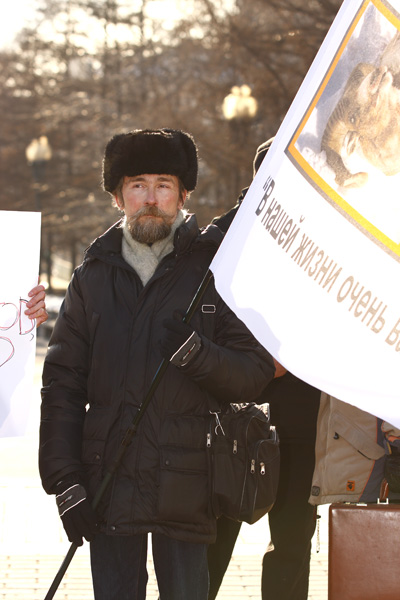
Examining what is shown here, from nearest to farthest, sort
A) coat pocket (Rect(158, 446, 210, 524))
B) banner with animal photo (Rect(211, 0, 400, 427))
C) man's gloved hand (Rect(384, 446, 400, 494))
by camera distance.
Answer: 1. banner with animal photo (Rect(211, 0, 400, 427))
2. coat pocket (Rect(158, 446, 210, 524))
3. man's gloved hand (Rect(384, 446, 400, 494))

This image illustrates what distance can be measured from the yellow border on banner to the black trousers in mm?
1898

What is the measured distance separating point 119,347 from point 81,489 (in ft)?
1.55

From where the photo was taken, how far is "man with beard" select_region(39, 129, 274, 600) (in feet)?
11.2

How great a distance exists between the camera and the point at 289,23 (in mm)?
16438

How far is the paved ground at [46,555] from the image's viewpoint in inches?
210

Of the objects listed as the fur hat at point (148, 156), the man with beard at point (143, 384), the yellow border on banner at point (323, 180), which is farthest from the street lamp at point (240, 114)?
the yellow border on banner at point (323, 180)

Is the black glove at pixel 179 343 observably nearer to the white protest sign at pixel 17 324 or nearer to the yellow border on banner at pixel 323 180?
the white protest sign at pixel 17 324

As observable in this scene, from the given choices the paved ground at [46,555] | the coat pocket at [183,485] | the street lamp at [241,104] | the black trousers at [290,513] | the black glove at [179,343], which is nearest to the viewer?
the black glove at [179,343]

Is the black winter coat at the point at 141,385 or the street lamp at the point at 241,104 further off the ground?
the street lamp at the point at 241,104

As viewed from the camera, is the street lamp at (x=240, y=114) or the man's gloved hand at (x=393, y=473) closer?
the man's gloved hand at (x=393, y=473)

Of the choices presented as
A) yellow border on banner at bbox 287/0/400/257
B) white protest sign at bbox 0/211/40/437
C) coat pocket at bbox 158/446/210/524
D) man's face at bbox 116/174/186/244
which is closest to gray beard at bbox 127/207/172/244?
man's face at bbox 116/174/186/244

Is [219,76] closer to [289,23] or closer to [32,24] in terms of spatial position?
[289,23]

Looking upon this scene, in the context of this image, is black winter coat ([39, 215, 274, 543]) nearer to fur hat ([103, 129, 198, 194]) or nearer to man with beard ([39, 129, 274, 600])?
man with beard ([39, 129, 274, 600])

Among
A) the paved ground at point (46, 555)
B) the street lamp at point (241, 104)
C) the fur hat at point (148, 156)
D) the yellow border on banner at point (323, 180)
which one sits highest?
the street lamp at point (241, 104)
